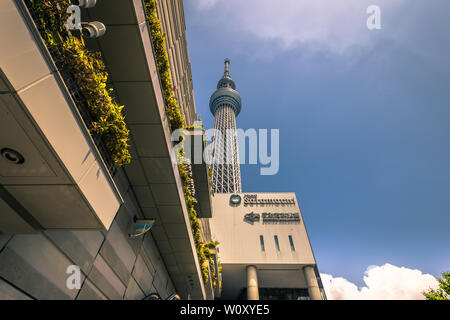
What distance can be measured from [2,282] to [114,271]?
3575 millimetres

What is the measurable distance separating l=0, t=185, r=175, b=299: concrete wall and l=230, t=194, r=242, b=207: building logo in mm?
23802

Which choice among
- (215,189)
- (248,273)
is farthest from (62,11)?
(215,189)

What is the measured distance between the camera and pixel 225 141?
7856 centimetres

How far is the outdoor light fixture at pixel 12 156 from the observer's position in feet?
9.67

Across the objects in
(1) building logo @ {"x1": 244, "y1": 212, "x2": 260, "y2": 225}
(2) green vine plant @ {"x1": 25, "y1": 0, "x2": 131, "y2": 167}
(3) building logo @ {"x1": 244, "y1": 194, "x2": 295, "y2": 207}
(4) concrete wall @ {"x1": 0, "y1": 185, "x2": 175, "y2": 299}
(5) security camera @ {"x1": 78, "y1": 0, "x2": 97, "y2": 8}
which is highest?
(3) building logo @ {"x1": 244, "y1": 194, "x2": 295, "y2": 207}

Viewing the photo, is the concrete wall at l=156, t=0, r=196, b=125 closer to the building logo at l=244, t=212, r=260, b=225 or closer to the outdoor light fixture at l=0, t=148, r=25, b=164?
the outdoor light fixture at l=0, t=148, r=25, b=164

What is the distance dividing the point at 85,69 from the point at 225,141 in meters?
74.9

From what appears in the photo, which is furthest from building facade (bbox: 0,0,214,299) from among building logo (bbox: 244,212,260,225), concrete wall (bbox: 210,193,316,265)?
building logo (bbox: 244,212,260,225)

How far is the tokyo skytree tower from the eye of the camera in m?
64.3

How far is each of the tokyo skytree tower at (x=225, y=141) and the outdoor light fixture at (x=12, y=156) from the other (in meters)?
46.4

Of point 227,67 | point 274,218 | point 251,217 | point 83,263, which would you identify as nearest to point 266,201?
point 274,218

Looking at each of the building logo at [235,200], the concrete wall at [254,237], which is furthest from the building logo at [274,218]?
the building logo at [235,200]

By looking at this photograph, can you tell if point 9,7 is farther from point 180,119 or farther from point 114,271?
point 114,271

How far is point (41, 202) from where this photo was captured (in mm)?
3686
